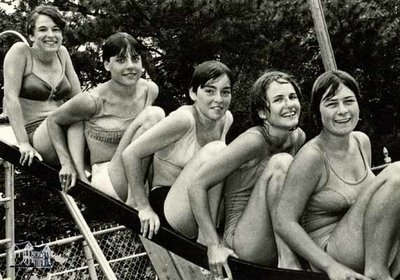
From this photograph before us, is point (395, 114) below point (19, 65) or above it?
below

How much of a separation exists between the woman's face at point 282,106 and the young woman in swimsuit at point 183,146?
314 millimetres

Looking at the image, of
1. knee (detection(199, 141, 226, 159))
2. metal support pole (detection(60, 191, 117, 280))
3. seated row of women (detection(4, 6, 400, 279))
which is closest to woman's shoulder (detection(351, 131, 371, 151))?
seated row of women (detection(4, 6, 400, 279))

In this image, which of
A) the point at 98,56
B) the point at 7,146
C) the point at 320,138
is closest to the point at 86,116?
the point at 7,146

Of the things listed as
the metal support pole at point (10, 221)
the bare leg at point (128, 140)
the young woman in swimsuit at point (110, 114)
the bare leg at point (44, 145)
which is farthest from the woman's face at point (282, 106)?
the metal support pole at point (10, 221)

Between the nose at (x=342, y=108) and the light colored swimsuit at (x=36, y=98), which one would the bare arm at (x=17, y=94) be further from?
the nose at (x=342, y=108)

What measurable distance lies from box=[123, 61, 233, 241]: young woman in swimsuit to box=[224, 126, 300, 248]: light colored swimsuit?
54mm

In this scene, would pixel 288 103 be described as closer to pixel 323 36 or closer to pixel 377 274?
pixel 377 274

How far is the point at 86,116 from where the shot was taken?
135 inches

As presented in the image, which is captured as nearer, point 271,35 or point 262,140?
point 262,140

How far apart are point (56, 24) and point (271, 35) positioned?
7854mm

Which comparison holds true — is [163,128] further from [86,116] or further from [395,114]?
[395,114]

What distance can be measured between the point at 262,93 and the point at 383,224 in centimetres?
73

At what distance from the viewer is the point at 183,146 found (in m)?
3.05

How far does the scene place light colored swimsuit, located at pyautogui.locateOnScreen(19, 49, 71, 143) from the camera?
382 cm
